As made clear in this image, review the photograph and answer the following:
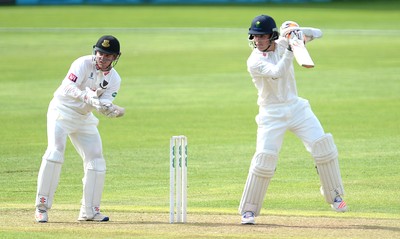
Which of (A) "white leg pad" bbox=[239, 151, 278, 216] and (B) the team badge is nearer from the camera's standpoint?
(A) "white leg pad" bbox=[239, 151, 278, 216]

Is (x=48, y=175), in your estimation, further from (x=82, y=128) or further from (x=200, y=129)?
(x=200, y=129)

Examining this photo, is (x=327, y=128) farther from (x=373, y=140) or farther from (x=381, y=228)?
(x=381, y=228)

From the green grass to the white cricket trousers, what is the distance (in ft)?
2.62

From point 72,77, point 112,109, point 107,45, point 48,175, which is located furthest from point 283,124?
point 48,175

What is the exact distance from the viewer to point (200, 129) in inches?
708

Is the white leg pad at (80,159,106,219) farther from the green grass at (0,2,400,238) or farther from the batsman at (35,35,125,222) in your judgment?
the green grass at (0,2,400,238)

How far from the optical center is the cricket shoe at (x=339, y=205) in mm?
10266

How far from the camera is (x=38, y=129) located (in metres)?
18.1

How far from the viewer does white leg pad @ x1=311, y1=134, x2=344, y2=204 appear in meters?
10.1

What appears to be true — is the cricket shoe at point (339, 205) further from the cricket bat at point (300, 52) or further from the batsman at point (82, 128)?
the batsman at point (82, 128)

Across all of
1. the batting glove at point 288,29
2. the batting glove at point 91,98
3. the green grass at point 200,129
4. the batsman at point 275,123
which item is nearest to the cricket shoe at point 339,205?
the batsman at point 275,123

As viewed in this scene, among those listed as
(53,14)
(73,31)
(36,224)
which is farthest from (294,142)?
(53,14)

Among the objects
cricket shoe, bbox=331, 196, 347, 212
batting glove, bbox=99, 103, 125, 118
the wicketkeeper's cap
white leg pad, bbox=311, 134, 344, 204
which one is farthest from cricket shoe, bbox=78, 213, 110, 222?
cricket shoe, bbox=331, 196, 347, 212

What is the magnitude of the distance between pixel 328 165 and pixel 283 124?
594mm
